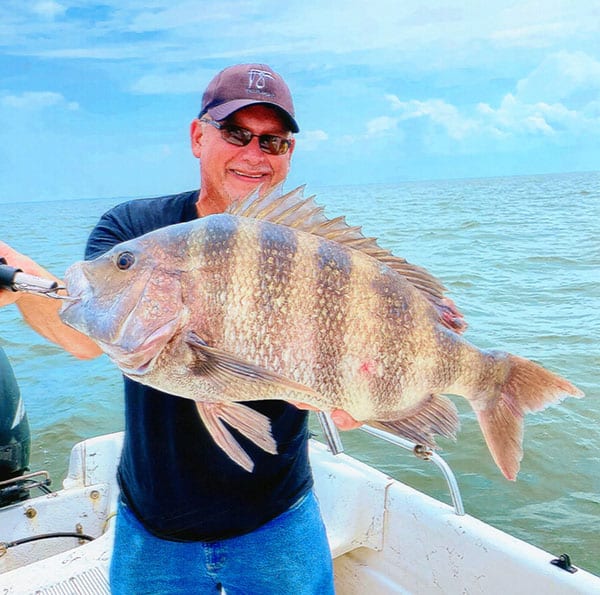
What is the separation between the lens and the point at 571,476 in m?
5.28

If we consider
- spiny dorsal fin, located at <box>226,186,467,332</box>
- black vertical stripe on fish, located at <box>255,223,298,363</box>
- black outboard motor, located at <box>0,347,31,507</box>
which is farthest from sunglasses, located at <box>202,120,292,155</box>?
black outboard motor, located at <box>0,347,31,507</box>

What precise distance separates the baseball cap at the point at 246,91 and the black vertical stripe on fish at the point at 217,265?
0.59 metres

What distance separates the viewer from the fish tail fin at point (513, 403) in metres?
1.63

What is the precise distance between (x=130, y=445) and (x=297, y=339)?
778mm

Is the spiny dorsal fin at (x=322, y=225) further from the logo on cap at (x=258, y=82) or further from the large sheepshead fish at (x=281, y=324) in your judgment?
the logo on cap at (x=258, y=82)

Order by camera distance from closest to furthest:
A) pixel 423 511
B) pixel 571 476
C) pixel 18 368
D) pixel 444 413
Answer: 1. pixel 444 413
2. pixel 423 511
3. pixel 571 476
4. pixel 18 368

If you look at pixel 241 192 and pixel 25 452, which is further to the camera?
pixel 25 452

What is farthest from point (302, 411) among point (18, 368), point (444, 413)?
point (18, 368)

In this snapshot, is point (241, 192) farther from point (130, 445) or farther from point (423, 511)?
point (423, 511)

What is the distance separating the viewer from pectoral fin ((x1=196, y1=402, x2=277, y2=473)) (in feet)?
4.78

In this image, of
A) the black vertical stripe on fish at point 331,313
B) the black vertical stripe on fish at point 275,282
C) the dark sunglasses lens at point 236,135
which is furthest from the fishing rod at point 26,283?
the dark sunglasses lens at point 236,135

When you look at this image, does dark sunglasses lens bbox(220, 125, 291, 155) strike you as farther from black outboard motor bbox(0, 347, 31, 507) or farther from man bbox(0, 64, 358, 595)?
black outboard motor bbox(0, 347, 31, 507)

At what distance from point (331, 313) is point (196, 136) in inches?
37.7

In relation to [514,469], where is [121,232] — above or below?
above
